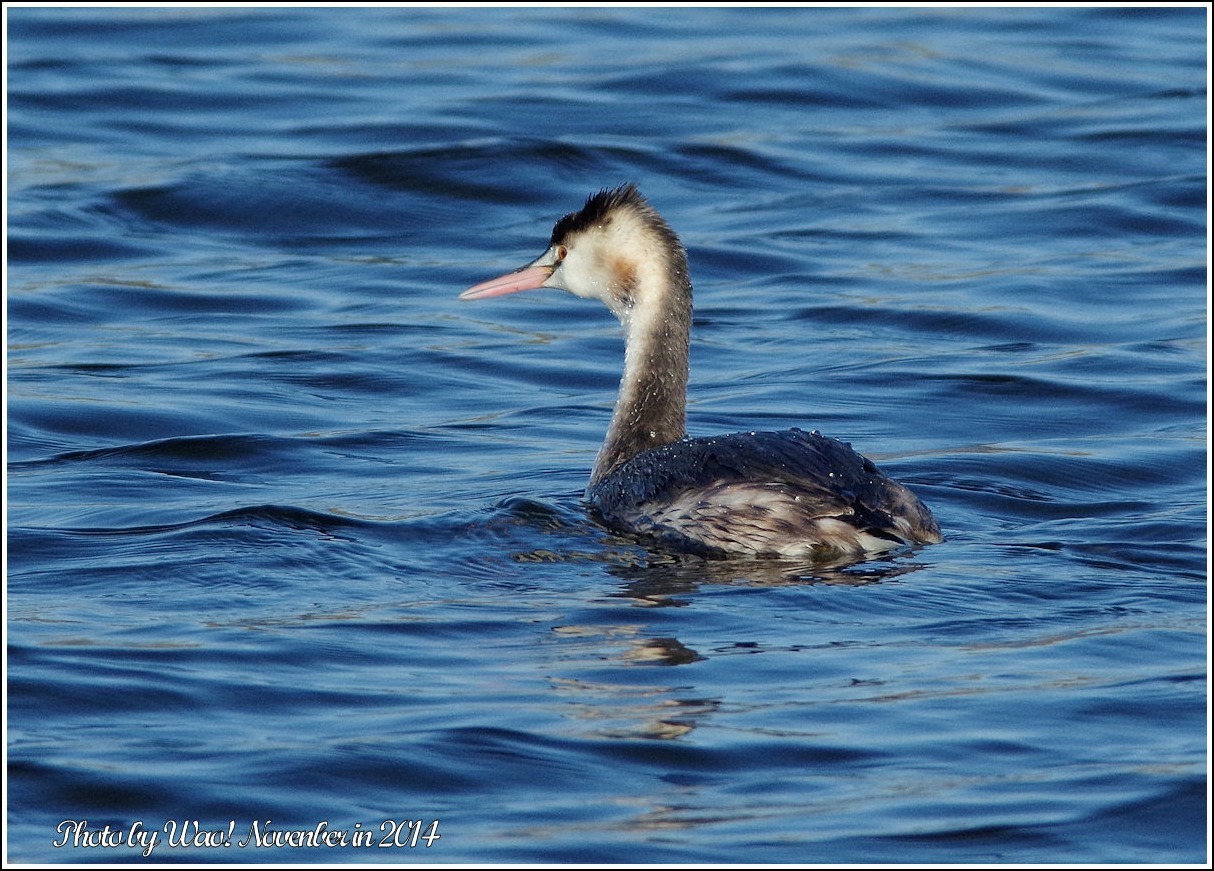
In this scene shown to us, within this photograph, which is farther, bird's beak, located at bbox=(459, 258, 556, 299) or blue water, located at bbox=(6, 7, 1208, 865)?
bird's beak, located at bbox=(459, 258, 556, 299)

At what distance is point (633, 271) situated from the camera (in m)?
8.30

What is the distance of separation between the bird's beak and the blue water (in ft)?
2.31

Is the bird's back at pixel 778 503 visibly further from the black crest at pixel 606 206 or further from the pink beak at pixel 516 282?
the pink beak at pixel 516 282

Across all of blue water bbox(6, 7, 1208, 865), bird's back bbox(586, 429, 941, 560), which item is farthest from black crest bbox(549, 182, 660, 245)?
bird's back bbox(586, 429, 941, 560)

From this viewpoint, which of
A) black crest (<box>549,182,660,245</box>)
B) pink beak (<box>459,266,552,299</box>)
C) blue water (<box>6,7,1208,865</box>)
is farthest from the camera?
pink beak (<box>459,266,552,299</box>)

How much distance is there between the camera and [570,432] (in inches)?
372

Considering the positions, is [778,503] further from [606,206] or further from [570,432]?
[570,432]

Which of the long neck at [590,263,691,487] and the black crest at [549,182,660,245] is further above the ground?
the black crest at [549,182,660,245]

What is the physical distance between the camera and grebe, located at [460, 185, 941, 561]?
6918 mm

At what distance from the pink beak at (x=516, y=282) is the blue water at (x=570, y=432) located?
2.31 feet

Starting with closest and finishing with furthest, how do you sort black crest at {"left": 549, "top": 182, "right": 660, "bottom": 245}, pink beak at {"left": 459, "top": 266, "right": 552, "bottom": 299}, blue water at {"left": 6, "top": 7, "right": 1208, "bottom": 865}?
blue water at {"left": 6, "top": 7, "right": 1208, "bottom": 865} → black crest at {"left": 549, "top": 182, "right": 660, "bottom": 245} → pink beak at {"left": 459, "top": 266, "right": 552, "bottom": 299}

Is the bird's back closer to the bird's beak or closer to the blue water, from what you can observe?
the blue water

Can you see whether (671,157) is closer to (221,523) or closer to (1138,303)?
(1138,303)

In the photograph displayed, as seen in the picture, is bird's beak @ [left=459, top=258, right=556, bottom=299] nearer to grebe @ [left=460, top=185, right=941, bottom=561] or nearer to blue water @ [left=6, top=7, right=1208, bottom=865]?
grebe @ [left=460, top=185, right=941, bottom=561]
